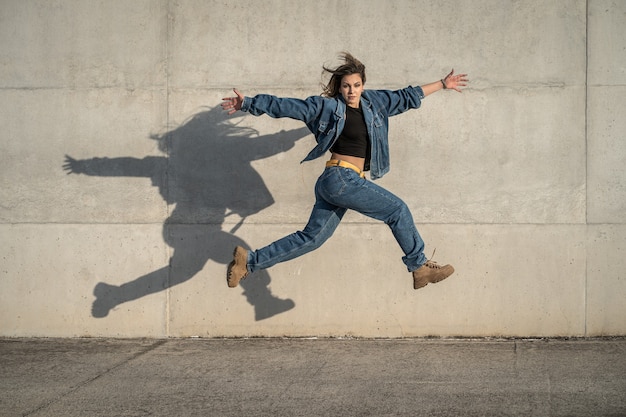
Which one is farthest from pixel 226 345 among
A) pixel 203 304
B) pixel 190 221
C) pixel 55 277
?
pixel 55 277

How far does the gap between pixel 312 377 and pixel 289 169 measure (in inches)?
77.8

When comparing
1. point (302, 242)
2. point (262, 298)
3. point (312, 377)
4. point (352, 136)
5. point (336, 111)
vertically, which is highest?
point (336, 111)

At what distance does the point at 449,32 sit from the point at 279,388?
3.30 metres

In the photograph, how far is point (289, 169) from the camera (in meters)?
7.24

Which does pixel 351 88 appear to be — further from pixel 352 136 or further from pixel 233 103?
pixel 233 103

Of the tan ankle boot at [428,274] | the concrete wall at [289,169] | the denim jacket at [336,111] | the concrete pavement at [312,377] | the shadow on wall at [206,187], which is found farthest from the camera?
the shadow on wall at [206,187]

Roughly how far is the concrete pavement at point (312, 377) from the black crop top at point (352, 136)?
61.9 inches

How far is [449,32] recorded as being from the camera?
7.11m

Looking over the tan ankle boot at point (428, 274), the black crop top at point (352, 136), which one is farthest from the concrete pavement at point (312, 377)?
the black crop top at point (352, 136)

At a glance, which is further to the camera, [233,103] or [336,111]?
[336,111]

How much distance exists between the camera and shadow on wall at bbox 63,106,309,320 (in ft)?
23.9

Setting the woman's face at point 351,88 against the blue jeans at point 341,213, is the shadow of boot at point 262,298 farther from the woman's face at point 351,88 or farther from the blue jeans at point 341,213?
the woman's face at point 351,88

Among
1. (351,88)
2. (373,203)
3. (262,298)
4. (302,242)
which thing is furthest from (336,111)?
(262,298)

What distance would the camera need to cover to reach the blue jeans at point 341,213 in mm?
5918
